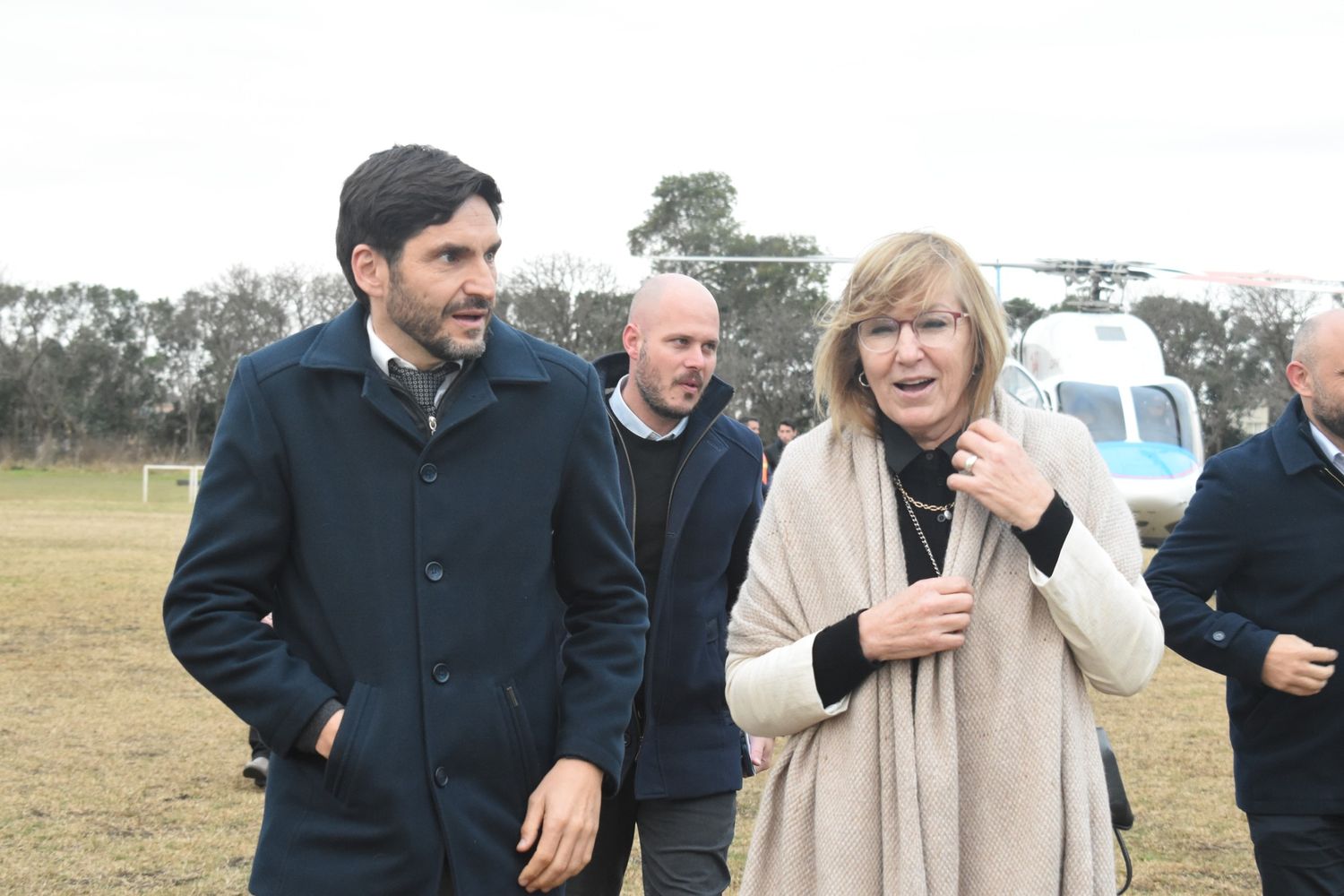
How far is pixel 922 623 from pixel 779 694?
1.01 feet

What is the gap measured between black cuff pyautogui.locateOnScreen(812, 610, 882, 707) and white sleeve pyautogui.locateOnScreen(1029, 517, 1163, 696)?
1.04ft

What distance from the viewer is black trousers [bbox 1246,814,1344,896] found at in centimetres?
375

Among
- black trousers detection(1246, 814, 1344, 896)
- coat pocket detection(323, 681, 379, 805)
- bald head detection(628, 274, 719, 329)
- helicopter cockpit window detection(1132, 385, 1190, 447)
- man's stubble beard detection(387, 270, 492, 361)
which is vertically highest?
helicopter cockpit window detection(1132, 385, 1190, 447)

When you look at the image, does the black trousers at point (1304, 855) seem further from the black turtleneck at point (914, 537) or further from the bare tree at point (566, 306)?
the bare tree at point (566, 306)

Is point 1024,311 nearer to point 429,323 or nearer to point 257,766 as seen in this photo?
point 257,766

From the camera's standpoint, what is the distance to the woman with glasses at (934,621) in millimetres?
2506

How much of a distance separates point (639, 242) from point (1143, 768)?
71.3m

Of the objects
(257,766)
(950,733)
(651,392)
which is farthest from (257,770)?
(950,733)

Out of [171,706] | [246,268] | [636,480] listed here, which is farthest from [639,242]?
[636,480]

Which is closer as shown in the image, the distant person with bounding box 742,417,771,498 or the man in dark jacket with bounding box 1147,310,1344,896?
the man in dark jacket with bounding box 1147,310,1344,896

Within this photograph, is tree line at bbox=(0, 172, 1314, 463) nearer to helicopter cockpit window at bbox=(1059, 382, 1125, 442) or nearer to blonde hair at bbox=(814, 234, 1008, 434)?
helicopter cockpit window at bbox=(1059, 382, 1125, 442)

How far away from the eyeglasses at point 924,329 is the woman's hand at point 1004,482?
0.22 m

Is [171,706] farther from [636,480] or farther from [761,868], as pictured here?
[761,868]

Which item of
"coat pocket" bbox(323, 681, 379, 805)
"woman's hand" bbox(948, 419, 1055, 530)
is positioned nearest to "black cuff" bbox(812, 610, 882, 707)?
"woman's hand" bbox(948, 419, 1055, 530)
